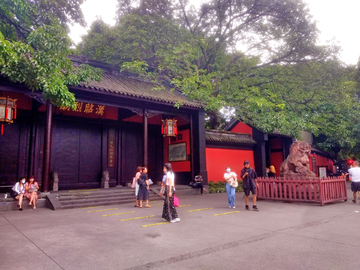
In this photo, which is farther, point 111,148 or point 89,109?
point 111,148

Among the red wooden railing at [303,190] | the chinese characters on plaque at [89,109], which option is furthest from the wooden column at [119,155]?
the red wooden railing at [303,190]

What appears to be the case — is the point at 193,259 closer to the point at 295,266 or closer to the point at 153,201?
the point at 295,266

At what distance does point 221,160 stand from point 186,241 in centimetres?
1124

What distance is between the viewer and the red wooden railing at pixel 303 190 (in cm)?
877

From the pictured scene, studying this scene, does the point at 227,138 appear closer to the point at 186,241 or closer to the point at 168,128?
the point at 168,128

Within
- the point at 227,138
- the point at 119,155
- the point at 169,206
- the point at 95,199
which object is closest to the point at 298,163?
the point at 227,138

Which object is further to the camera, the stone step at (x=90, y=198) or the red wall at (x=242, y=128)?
the red wall at (x=242, y=128)

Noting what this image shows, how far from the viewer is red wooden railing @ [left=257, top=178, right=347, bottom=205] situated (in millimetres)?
8773

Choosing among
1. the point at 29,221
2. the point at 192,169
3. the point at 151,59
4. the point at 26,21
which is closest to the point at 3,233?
the point at 29,221

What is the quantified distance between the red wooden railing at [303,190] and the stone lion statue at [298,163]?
0.96 m

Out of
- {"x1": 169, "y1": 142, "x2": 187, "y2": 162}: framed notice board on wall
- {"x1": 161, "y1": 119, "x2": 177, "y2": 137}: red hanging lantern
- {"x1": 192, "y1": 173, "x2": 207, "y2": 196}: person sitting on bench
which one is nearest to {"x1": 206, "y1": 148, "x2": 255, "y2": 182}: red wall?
{"x1": 169, "y1": 142, "x2": 187, "y2": 162}: framed notice board on wall

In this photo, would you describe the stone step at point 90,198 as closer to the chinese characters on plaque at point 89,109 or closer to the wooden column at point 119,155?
the wooden column at point 119,155

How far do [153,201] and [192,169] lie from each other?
11.9ft

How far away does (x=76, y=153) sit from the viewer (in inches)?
496
